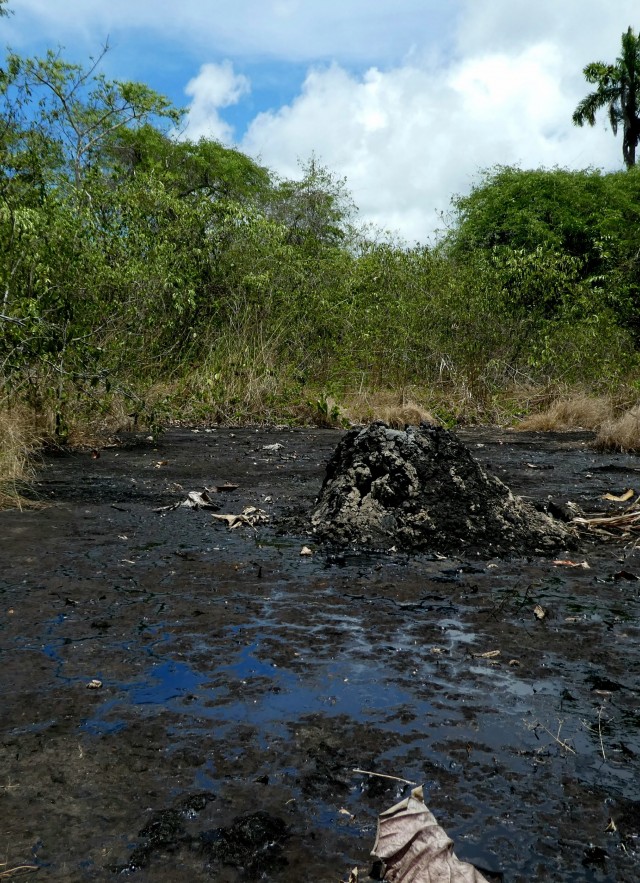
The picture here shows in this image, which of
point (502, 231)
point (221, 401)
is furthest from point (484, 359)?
point (502, 231)

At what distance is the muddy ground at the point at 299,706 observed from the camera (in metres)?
1.78

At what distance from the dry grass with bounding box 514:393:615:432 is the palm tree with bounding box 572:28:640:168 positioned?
32.6 m

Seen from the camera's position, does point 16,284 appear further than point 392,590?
Yes

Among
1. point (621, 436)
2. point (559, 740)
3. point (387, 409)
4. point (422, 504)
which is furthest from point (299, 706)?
point (387, 409)

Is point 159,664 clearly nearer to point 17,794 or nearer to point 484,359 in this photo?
point 17,794

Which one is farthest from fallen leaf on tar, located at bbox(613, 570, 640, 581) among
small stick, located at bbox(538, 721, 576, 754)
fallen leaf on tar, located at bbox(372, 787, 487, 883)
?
fallen leaf on tar, located at bbox(372, 787, 487, 883)

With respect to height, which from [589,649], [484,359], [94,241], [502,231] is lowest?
[589,649]

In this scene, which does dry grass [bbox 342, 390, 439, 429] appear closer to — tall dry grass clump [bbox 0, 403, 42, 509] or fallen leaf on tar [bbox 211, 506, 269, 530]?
tall dry grass clump [bbox 0, 403, 42, 509]

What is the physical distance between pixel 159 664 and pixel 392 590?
136cm

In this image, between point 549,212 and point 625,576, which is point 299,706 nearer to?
point 625,576

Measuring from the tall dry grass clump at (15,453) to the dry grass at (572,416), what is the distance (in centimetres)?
838

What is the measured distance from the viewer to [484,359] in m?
15.9

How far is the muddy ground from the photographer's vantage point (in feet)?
5.84

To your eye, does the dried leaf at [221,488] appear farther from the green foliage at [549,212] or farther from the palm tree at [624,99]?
the palm tree at [624,99]
